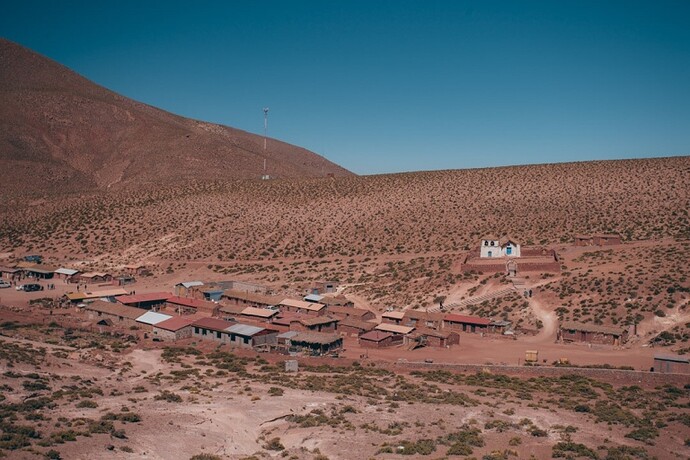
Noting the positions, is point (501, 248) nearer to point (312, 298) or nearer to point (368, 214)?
point (312, 298)

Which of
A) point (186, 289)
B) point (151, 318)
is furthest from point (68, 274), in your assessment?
point (151, 318)

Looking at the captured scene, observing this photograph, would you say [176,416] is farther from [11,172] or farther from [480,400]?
[11,172]

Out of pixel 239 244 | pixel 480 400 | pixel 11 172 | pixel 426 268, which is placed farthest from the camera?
pixel 11 172

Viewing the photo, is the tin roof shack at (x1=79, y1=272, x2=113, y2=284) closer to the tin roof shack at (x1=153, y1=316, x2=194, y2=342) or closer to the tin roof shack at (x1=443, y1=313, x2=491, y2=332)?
the tin roof shack at (x1=153, y1=316, x2=194, y2=342)

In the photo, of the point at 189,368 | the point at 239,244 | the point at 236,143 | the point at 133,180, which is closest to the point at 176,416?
the point at 189,368

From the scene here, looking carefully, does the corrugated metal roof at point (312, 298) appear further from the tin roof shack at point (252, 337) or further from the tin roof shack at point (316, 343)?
the tin roof shack at point (252, 337)

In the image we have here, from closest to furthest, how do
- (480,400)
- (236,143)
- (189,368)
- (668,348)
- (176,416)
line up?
(176,416)
(480,400)
(189,368)
(668,348)
(236,143)
